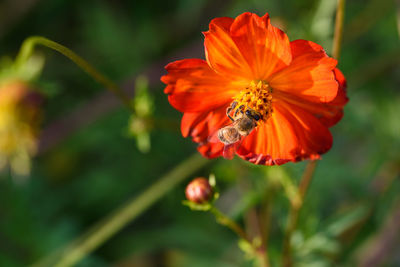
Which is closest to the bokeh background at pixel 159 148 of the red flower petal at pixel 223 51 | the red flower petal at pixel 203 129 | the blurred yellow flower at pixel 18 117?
the blurred yellow flower at pixel 18 117

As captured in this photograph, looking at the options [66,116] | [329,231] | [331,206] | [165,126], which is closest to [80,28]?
[66,116]

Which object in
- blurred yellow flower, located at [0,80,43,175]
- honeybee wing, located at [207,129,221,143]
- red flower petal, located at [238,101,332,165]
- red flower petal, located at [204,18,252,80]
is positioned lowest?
red flower petal, located at [238,101,332,165]

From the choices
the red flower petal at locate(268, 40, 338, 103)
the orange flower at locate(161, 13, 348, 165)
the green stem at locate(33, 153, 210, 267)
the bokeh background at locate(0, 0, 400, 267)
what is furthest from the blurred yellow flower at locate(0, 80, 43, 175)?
the red flower petal at locate(268, 40, 338, 103)

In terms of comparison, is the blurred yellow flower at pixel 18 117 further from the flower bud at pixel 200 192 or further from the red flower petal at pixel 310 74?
the red flower petal at pixel 310 74

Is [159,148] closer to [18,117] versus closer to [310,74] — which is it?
[18,117]

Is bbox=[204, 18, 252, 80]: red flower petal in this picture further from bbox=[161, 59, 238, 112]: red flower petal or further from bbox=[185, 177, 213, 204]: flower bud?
bbox=[185, 177, 213, 204]: flower bud

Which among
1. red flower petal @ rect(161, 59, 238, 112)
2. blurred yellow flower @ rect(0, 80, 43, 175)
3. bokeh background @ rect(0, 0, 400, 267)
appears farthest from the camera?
bokeh background @ rect(0, 0, 400, 267)
